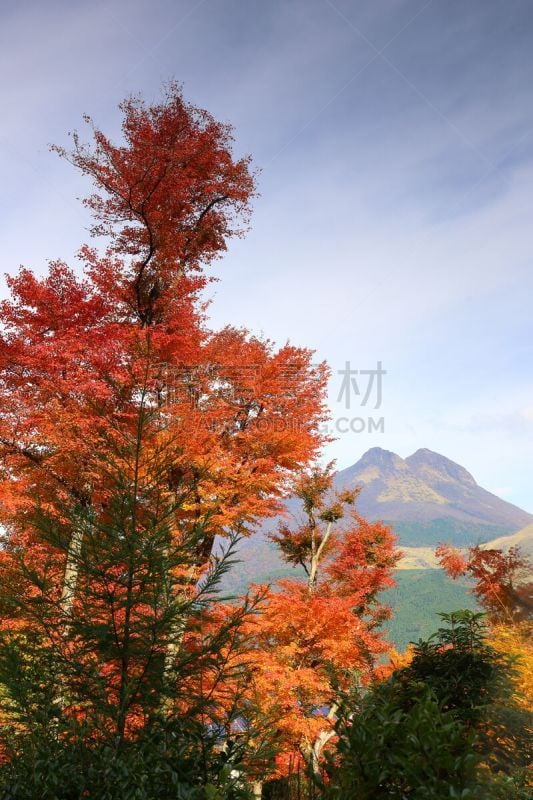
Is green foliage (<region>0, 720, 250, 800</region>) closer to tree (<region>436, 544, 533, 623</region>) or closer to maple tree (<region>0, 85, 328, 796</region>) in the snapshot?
maple tree (<region>0, 85, 328, 796</region>)

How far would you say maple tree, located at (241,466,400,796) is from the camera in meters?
12.1

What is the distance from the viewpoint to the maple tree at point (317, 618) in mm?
12117

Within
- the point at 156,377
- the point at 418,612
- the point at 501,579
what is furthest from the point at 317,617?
the point at 418,612

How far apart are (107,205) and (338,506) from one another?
1452 cm

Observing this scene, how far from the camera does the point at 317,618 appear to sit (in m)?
13.6

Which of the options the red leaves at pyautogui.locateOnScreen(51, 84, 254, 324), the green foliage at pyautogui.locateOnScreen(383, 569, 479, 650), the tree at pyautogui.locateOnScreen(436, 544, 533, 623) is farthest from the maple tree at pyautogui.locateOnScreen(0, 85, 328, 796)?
the green foliage at pyautogui.locateOnScreen(383, 569, 479, 650)

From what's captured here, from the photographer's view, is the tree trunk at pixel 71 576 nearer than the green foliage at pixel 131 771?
No

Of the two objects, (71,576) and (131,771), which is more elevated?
(71,576)

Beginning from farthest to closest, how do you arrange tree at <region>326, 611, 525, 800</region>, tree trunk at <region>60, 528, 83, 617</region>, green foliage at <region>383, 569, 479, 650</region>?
1. green foliage at <region>383, 569, 479, 650</region>
2. tree trunk at <region>60, 528, 83, 617</region>
3. tree at <region>326, 611, 525, 800</region>

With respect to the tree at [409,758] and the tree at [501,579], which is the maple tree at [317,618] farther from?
the tree at [501,579]

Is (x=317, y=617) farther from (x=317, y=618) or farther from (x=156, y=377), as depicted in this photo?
(x=156, y=377)

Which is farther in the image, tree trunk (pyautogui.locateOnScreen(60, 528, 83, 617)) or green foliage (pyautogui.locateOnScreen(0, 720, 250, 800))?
tree trunk (pyautogui.locateOnScreen(60, 528, 83, 617))

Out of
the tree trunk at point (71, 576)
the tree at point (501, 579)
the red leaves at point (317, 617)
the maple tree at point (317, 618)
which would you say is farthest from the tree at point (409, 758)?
the tree at point (501, 579)

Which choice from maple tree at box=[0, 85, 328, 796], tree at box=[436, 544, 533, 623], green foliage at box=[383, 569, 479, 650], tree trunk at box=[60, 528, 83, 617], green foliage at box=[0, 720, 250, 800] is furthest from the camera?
green foliage at box=[383, 569, 479, 650]
